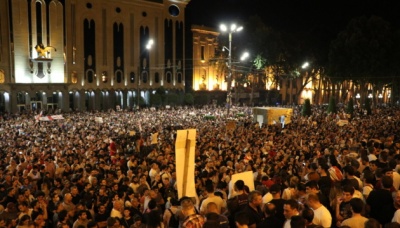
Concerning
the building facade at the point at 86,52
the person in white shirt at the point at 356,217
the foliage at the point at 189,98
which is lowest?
the person in white shirt at the point at 356,217

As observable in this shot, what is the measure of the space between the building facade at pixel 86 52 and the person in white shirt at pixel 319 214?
35793 mm

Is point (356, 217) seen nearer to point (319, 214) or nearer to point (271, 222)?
point (319, 214)

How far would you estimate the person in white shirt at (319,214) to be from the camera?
18.6ft

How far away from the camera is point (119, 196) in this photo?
7934 millimetres

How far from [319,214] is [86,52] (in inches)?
1973

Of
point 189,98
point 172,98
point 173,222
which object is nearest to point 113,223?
point 173,222

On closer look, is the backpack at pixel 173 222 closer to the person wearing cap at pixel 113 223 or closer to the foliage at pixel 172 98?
the person wearing cap at pixel 113 223

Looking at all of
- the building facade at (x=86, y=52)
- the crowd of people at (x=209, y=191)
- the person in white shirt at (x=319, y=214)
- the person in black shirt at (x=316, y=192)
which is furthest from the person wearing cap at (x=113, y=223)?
the building facade at (x=86, y=52)

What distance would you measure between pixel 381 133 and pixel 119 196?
51.1 feet

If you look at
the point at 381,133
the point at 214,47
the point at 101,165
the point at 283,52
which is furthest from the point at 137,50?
the point at 101,165

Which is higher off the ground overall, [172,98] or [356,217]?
[172,98]

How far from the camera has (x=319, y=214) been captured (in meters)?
5.71

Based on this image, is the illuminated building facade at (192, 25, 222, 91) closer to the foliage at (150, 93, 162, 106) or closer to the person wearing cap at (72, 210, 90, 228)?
the foliage at (150, 93, 162, 106)

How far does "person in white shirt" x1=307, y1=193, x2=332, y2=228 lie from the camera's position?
5.66 meters
